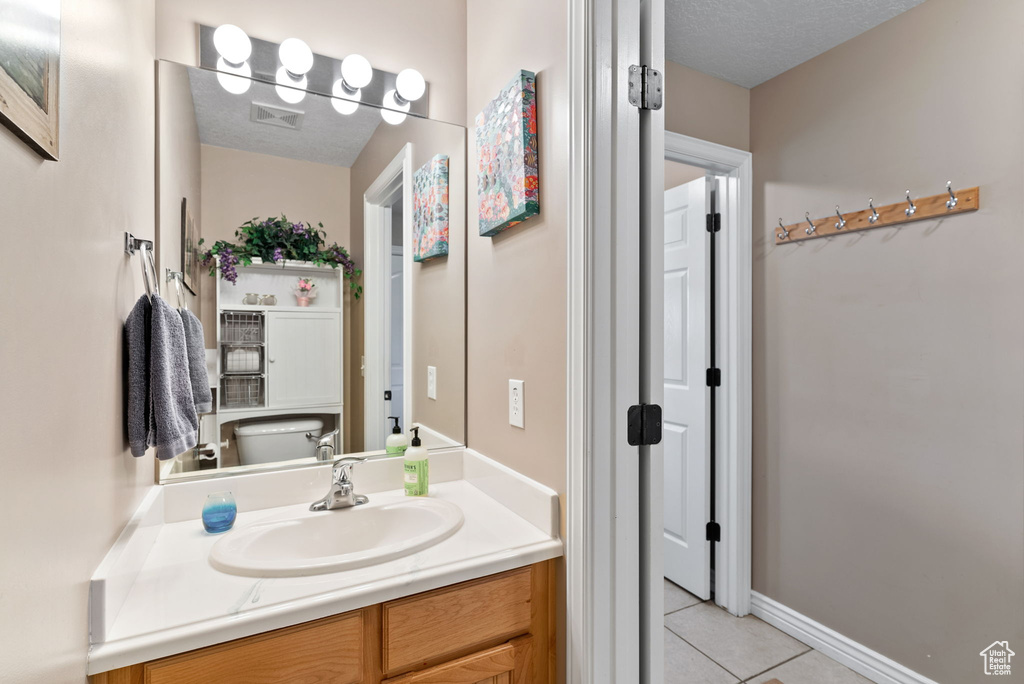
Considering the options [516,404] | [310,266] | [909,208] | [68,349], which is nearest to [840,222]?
[909,208]

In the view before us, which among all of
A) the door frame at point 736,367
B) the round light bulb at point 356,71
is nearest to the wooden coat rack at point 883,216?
the door frame at point 736,367

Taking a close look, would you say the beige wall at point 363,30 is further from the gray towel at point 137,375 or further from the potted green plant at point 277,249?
the gray towel at point 137,375

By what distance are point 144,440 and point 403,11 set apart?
1.39m

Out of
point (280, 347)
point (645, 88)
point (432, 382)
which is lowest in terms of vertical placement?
point (432, 382)

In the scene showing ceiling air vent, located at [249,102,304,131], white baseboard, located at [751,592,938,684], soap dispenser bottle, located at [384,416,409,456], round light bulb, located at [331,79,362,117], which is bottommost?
white baseboard, located at [751,592,938,684]

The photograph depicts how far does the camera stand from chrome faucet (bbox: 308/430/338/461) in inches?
58.7

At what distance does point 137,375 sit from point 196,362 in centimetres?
28

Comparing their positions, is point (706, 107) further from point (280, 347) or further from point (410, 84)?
point (280, 347)

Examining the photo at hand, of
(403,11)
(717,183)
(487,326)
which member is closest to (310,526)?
(487,326)

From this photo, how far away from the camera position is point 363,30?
156cm

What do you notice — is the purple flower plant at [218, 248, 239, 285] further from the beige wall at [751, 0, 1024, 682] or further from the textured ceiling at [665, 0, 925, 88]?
the beige wall at [751, 0, 1024, 682]

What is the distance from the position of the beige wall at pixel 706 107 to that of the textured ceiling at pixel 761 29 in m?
0.05

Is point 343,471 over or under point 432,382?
under

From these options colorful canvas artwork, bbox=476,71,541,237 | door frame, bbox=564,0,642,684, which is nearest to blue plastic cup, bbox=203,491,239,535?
door frame, bbox=564,0,642,684
